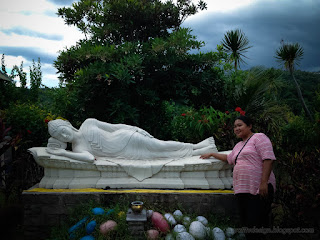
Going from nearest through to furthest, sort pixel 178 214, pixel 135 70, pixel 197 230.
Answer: pixel 197 230, pixel 178 214, pixel 135 70

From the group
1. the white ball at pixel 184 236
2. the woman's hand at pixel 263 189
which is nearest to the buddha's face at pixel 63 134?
the white ball at pixel 184 236

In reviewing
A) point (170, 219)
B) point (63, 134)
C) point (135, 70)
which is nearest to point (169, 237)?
point (170, 219)

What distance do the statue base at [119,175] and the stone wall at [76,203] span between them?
0.19 m

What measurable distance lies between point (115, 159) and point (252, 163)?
1974 mm

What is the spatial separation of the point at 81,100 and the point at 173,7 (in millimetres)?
3987

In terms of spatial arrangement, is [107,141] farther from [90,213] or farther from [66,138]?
[90,213]

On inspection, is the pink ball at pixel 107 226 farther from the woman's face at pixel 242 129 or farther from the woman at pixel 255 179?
the woman's face at pixel 242 129

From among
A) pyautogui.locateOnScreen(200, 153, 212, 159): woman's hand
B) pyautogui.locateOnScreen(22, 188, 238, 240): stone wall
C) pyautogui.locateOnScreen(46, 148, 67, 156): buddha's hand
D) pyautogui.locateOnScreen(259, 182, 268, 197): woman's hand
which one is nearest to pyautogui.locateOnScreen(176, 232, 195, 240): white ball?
pyautogui.locateOnScreen(22, 188, 238, 240): stone wall

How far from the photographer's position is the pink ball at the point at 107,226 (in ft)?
9.06

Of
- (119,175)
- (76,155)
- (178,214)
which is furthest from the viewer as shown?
(119,175)

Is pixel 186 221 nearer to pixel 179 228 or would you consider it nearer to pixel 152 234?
pixel 179 228

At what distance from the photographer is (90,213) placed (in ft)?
9.93

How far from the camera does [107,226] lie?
2.79 meters

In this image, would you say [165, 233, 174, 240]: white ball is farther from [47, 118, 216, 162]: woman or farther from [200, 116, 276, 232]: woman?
[47, 118, 216, 162]: woman
